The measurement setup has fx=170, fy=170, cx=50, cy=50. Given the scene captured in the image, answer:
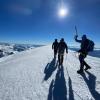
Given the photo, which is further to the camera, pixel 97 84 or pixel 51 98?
pixel 97 84

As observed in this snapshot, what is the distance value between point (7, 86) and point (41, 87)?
5.93 feet

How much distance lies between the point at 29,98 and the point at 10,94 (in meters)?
1.07

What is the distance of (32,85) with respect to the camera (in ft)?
28.0

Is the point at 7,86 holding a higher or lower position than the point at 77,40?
lower

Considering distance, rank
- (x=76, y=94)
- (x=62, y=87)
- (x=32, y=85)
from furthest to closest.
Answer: (x=32, y=85), (x=62, y=87), (x=76, y=94)

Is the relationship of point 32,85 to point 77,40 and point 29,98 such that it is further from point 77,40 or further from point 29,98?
point 77,40

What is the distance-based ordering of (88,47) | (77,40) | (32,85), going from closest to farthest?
(32,85)
(88,47)
(77,40)

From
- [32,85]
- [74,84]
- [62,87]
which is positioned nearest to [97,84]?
[74,84]

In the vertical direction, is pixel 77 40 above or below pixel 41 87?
above

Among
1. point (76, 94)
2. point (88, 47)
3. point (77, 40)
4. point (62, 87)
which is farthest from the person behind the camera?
point (77, 40)

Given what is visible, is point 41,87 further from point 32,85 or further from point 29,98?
point 29,98

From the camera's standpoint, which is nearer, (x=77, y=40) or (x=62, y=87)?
(x=62, y=87)

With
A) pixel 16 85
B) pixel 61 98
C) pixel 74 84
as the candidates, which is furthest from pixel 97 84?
pixel 16 85

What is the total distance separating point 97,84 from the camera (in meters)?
8.40
